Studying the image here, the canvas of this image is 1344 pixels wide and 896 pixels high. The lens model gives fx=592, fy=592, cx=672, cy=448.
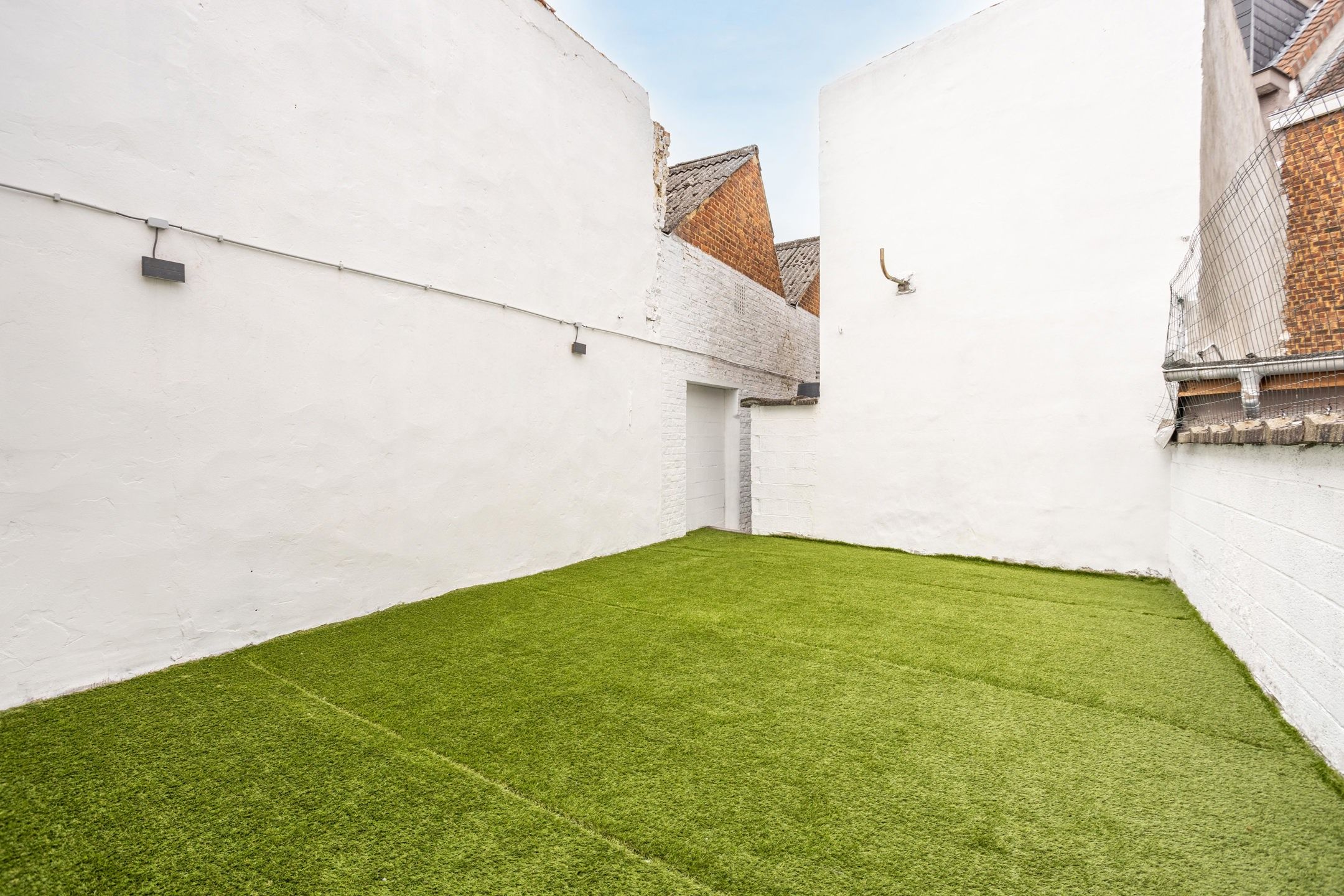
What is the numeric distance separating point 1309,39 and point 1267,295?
8.20 m

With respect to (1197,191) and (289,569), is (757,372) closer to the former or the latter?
(1197,191)

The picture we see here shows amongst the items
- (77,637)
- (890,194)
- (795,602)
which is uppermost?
(890,194)

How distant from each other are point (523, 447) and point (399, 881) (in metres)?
3.47

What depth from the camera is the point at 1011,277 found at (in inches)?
214

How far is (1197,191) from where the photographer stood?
15.5 feet

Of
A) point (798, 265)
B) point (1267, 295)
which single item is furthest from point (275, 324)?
point (798, 265)

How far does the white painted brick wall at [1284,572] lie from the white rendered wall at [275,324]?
4311 millimetres

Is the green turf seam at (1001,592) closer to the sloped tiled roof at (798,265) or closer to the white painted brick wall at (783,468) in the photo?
the white painted brick wall at (783,468)

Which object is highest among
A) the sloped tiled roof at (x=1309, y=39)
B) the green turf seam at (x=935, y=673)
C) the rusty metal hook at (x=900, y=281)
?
the sloped tiled roof at (x=1309, y=39)

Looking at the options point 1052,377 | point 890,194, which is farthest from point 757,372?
point 1052,377

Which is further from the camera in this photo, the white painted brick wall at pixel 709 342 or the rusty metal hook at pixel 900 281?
the white painted brick wall at pixel 709 342

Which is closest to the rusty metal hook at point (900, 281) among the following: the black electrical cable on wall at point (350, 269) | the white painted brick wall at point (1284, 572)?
the black electrical cable on wall at point (350, 269)

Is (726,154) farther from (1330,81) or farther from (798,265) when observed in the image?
(1330,81)

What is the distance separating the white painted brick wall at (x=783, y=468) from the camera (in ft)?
21.6
